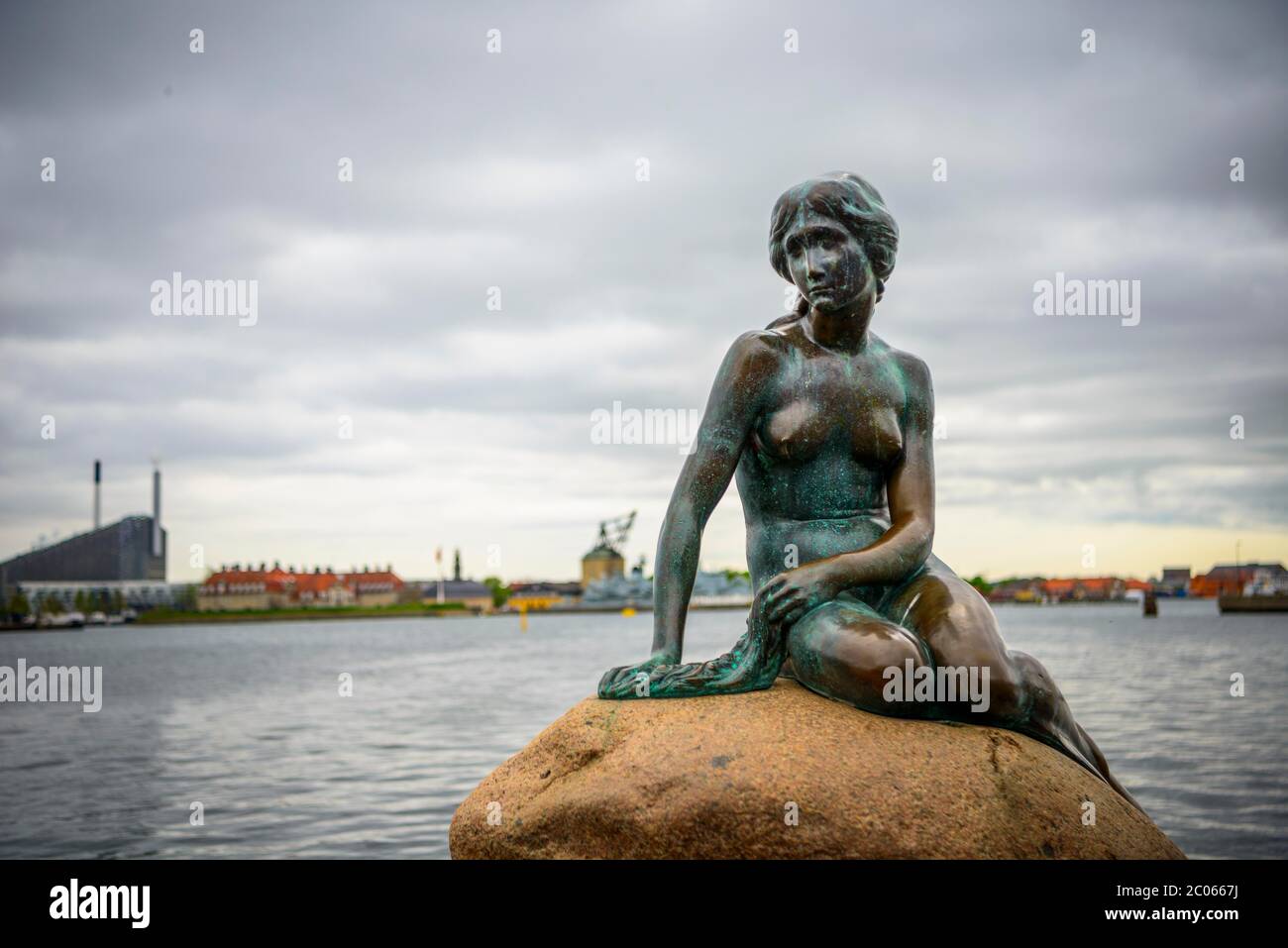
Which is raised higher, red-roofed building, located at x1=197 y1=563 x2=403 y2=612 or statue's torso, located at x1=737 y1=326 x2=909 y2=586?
statue's torso, located at x1=737 y1=326 x2=909 y2=586

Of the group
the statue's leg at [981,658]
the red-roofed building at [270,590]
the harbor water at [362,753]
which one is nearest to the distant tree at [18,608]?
the red-roofed building at [270,590]

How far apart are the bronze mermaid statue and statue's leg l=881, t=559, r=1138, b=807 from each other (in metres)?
0.01

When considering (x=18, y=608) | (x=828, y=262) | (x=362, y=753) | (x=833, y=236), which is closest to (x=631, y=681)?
(x=828, y=262)

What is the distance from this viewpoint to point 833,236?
543cm

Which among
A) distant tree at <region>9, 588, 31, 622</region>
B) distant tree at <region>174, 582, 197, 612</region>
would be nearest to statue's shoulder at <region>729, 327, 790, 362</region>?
distant tree at <region>9, 588, 31, 622</region>

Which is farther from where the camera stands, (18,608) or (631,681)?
(18,608)

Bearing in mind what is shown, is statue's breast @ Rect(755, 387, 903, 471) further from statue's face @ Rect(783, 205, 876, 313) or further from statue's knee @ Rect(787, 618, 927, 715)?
statue's knee @ Rect(787, 618, 927, 715)

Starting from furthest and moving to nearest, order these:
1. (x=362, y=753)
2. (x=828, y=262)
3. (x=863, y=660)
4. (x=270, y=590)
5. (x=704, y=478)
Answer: (x=270, y=590), (x=362, y=753), (x=704, y=478), (x=828, y=262), (x=863, y=660)

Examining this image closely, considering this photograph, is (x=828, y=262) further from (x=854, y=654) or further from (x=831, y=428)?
(x=854, y=654)

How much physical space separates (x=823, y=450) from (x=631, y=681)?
129cm

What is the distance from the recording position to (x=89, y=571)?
425ft

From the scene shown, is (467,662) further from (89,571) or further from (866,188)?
(89,571)

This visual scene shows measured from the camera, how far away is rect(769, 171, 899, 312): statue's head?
541 cm
